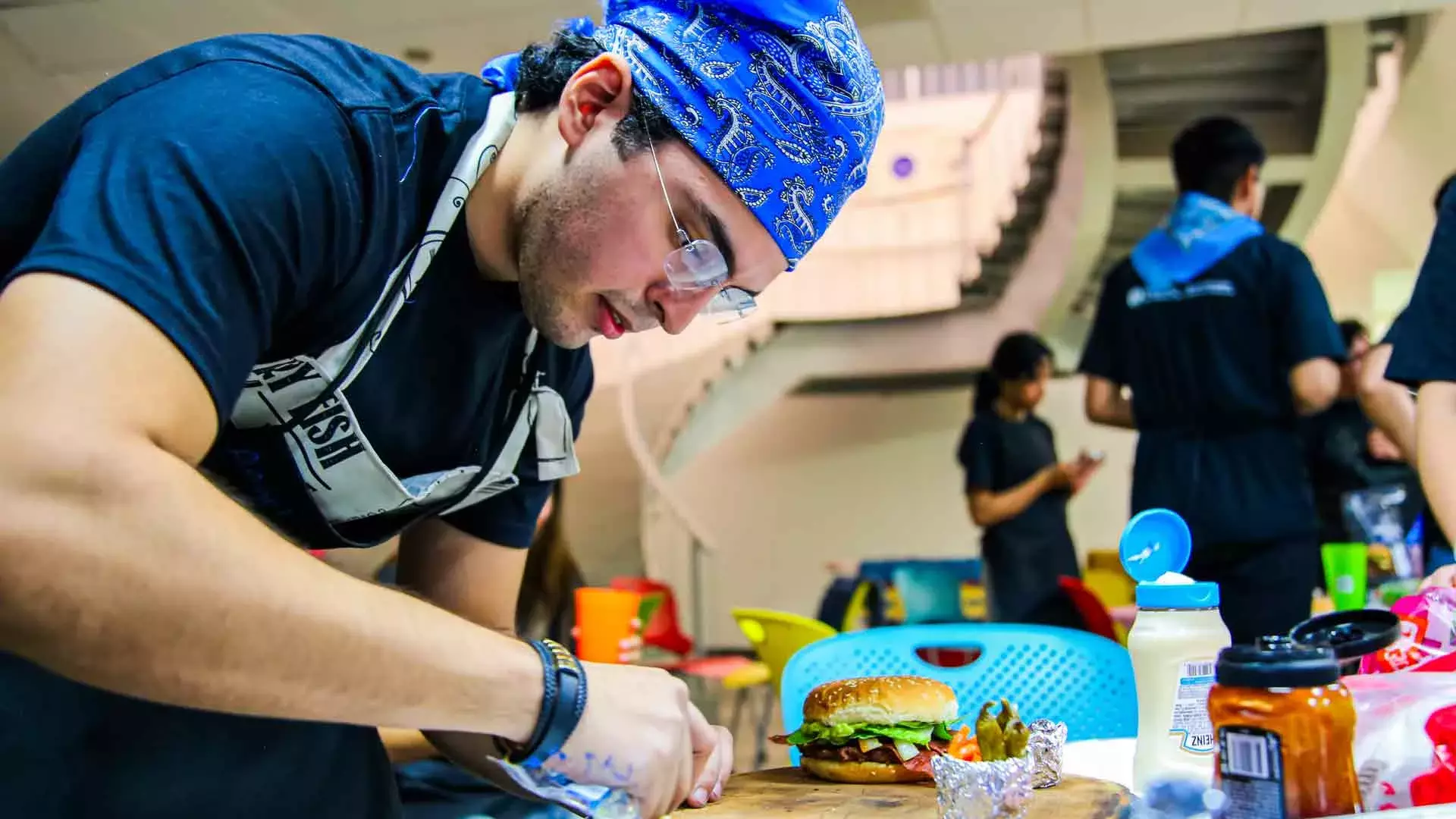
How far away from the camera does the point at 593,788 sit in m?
0.88

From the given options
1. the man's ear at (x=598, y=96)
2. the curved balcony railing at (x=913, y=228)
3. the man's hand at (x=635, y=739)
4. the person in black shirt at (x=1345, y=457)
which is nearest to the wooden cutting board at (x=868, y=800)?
the man's hand at (x=635, y=739)

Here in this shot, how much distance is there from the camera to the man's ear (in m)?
1.07

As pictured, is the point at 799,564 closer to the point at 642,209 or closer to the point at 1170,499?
the point at 1170,499

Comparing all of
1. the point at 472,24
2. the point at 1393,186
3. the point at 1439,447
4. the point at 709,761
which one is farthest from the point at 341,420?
the point at 1393,186

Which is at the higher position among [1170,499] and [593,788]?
[1170,499]

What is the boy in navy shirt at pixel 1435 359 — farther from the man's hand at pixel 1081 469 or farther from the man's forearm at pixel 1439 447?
the man's hand at pixel 1081 469

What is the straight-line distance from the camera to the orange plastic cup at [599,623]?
3375 millimetres

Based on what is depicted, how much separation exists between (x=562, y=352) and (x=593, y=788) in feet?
2.09

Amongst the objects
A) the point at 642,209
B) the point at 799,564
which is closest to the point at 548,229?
the point at 642,209

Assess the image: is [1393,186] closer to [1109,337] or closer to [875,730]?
[1109,337]

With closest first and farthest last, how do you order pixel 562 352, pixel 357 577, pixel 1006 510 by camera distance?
pixel 357 577 < pixel 562 352 < pixel 1006 510

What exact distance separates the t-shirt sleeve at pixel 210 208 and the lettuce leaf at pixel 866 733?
829 millimetres

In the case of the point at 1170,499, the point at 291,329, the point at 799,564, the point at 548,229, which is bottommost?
the point at 799,564

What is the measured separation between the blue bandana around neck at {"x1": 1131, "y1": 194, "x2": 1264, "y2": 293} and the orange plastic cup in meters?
1.83
